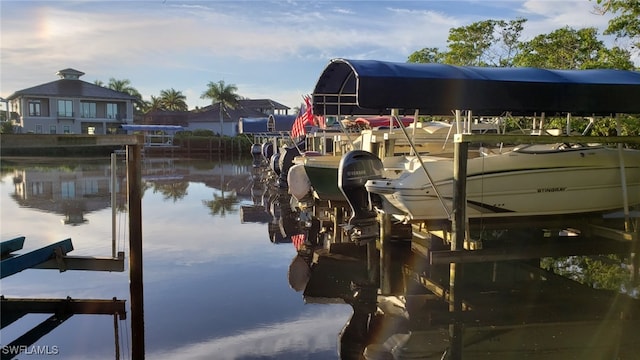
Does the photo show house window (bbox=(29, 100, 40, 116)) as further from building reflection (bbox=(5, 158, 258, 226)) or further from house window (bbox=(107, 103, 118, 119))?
building reflection (bbox=(5, 158, 258, 226))

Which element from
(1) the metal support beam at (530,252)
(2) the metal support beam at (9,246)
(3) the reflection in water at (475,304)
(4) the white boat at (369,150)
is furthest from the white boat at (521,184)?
(2) the metal support beam at (9,246)

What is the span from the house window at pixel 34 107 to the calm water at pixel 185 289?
36961 mm

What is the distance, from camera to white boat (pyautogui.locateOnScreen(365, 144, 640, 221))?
7.32 metres

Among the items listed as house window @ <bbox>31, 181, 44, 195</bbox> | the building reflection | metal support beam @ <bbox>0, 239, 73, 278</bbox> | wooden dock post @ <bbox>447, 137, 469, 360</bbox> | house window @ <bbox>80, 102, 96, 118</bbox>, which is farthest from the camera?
house window @ <bbox>80, 102, 96, 118</bbox>

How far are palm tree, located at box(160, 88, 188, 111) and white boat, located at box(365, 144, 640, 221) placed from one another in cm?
7056

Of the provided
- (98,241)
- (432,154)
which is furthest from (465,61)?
(98,241)

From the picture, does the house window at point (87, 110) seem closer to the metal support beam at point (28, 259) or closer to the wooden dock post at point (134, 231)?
the metal support beam at point (28, 259)

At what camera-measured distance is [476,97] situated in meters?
6.77

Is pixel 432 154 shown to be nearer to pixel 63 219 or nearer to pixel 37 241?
pixel 37 241

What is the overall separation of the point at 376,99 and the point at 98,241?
717cm

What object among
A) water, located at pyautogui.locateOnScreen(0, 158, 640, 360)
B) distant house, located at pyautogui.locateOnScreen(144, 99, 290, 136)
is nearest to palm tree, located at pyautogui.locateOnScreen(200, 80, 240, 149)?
distant house, located at pyautogui.locateOnScreen(144, 99, 290, 136)

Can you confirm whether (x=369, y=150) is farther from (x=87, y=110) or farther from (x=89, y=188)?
(x=87, y=110)

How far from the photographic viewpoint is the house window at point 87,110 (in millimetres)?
50062

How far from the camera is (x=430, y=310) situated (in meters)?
6.96
